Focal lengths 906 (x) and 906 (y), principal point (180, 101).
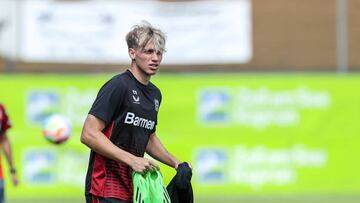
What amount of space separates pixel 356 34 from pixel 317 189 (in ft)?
19.2

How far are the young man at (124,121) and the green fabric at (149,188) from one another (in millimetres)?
77

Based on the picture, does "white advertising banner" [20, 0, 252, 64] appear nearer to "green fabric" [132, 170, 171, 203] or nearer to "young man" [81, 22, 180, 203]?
"young man" [81, 22, 180, 203]

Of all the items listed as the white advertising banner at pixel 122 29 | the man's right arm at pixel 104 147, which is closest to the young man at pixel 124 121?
the man's right arm at pixel 104 147

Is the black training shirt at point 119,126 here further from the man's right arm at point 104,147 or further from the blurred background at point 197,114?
the blurred background at point 197,114

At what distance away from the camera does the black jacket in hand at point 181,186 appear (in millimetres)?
6230

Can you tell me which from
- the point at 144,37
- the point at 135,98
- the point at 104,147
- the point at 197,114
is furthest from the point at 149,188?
the point at 197,114

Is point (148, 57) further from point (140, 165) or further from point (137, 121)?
point (140, 165)

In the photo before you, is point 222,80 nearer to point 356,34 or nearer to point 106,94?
point 356,34

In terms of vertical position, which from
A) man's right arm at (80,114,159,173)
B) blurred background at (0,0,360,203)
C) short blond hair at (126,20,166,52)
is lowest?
man's right arm at (80,114,159,173)

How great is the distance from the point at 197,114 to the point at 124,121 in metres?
10.6

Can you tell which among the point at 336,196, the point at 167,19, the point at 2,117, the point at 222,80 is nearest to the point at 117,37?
the point at 167,19

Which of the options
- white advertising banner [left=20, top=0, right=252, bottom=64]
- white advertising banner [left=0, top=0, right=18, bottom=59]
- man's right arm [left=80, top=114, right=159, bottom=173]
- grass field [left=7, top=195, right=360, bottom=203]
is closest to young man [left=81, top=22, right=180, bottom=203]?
man's right arm [left=80, top=114, right=159, bottom=173]

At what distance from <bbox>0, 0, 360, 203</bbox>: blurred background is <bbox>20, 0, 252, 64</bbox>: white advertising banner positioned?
→ 2cm

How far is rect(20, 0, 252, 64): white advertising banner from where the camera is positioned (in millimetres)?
18312
